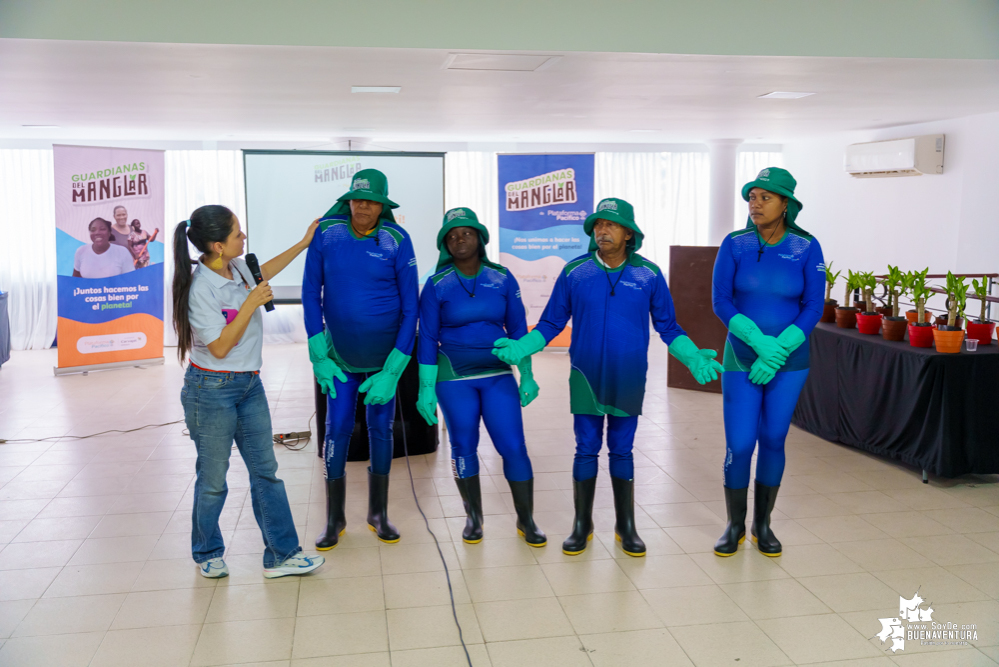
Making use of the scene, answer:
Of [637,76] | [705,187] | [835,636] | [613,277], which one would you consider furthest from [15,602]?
[705,187]

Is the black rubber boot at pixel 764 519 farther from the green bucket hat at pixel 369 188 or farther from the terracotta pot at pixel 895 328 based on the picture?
the green bucket hat at pixel 369 188

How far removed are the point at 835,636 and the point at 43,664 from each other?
2610 millimetres

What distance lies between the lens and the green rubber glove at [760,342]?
3.11 meters

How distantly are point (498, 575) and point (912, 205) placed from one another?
7.02 m

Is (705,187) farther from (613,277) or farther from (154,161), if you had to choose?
(613,277)

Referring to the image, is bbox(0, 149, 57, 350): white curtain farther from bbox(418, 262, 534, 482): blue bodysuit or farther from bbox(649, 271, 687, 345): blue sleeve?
bbox(649, 271, 687, 345): blue sleeve

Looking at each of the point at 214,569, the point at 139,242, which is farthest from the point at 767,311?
the point at 139,242

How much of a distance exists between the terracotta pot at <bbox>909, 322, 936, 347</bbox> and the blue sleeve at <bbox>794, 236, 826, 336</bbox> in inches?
57.9

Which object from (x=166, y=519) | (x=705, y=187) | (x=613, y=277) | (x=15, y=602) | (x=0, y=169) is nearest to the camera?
(x=15, y=602)

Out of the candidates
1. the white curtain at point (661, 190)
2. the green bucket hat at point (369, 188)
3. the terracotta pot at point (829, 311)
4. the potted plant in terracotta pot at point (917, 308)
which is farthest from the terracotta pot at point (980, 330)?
the white curtain at point (661, 190)

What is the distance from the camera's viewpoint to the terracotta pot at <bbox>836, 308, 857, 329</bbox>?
16.6 ft

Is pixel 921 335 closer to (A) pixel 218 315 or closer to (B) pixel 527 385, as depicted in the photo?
(B) pixel 527 385

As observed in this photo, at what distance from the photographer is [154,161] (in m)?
7.97

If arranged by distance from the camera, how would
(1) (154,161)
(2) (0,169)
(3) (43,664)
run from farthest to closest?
(2) (0,169), (1) (154,161), (3) (43,664)
